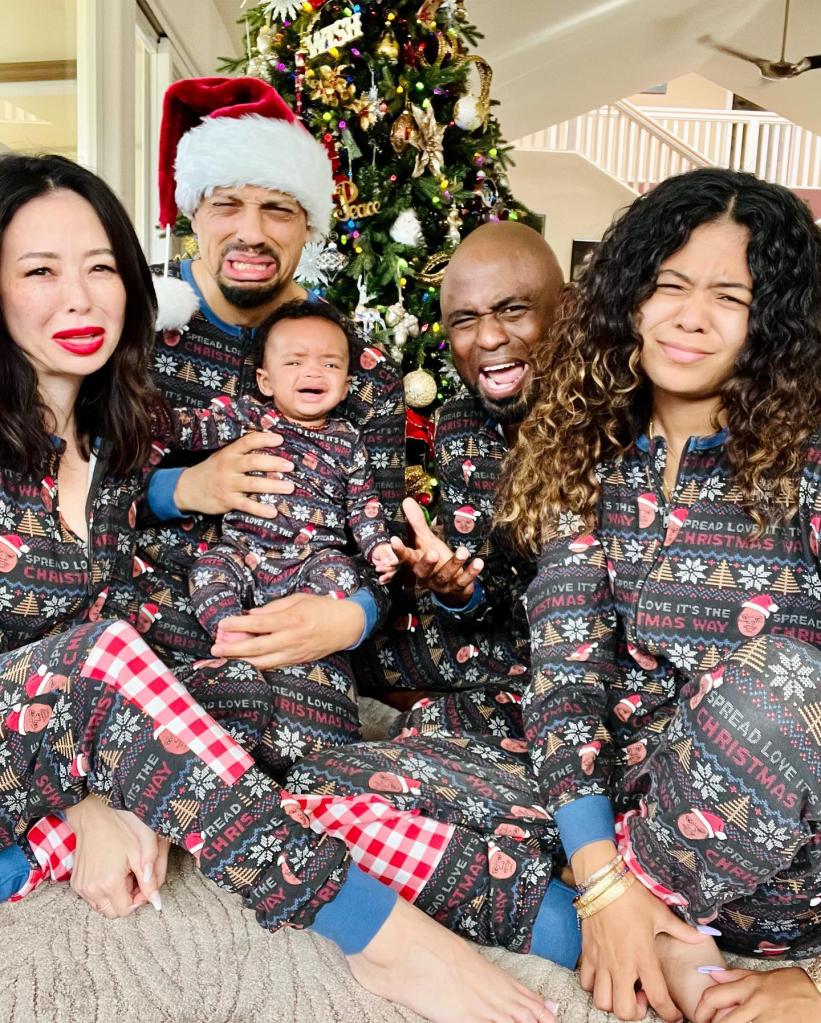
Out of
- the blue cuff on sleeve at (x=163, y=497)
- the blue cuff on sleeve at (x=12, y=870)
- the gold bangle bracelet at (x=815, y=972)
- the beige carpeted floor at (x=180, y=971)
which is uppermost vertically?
the blue cuff on sleeve at (x=163, y=497)

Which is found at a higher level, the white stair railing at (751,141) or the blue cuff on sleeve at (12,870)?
the white stair railing at (751,141)

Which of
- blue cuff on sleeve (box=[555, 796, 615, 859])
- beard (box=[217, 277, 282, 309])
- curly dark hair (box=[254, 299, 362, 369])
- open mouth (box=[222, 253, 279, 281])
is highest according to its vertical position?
open mouth (box=[222, 253, 279, 281])

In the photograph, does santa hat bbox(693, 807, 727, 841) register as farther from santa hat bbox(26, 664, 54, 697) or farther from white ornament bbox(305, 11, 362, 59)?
white ornament bbox(305, 11, 362, 59)

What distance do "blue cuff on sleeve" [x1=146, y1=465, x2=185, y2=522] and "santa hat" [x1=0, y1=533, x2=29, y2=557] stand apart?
0.47 m

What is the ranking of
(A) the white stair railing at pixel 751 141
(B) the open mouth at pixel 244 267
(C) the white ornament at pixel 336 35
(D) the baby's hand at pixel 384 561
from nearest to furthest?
(D) the baby's hand at pixel 384 561
(B) the open mouth at pixel 244 267
(C) the white ornament at pixel 336 35
(A) the white stair railing at pixel 751 141

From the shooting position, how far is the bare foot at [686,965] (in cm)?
129

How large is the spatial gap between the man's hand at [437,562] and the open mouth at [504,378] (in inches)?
13.0

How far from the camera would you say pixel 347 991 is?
1348 mm

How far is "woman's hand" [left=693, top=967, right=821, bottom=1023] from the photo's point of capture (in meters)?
1.21

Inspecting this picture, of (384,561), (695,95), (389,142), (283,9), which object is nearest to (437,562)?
(384,561)

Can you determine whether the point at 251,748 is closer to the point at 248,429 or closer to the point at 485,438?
the point at 248,429

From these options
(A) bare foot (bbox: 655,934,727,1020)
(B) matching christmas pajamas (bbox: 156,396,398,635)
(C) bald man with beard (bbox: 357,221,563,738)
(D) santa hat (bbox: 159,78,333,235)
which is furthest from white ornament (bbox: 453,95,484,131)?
(A) bare foot (bbox: 655,934,727,1020)

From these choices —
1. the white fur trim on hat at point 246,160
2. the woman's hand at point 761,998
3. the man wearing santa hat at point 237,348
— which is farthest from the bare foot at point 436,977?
the white fur trim on hat at point 246,160

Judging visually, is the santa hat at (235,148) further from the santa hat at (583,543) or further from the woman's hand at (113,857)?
the woman's hand at (113,857)
